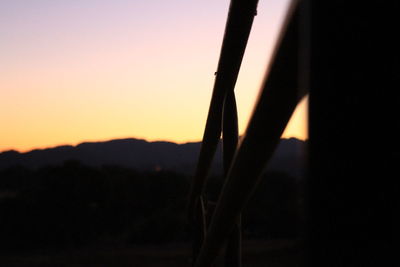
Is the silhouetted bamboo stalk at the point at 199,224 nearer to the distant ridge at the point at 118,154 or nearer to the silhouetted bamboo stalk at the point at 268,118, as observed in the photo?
the silhouetted bamboo stalk at the point at 268,118

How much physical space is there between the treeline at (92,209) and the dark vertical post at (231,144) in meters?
9.06

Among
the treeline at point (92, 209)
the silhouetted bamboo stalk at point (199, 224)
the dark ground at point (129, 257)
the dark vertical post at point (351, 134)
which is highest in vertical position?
the dark vertical post at point (351, 134)

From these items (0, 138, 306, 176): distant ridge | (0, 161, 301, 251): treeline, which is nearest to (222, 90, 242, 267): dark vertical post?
(0, 161, 301, 251): treeline

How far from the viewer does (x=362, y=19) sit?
0.88 ft

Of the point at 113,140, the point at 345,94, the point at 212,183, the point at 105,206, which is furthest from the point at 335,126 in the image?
the point at 113,140

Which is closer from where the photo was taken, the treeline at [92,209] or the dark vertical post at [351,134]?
the dark vertical post at [351,134]

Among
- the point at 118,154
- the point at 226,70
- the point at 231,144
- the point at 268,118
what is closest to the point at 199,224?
the point at 231,144

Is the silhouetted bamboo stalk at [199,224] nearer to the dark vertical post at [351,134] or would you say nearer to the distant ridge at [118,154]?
the dark vertical post at [351,134]

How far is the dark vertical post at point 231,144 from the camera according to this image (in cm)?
92

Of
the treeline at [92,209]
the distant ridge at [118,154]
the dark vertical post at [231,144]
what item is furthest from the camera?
the distant ridge at [118,154]

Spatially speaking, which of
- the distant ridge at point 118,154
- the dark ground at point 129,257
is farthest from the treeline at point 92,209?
the distant ridge at point 118,154

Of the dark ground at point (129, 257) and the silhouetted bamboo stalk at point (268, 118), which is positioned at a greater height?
the silhouetted bamboo stalk at point (268, 118)

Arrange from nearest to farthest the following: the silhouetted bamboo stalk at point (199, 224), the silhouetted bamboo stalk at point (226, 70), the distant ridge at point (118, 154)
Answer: the silhouetted bamboo stalk at point (226, 70), the silhouetted bamboo stalk at point (199, 224), the distant ridge at point (118, 154)

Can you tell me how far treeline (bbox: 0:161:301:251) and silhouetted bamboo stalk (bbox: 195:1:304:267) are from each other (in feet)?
31.3
